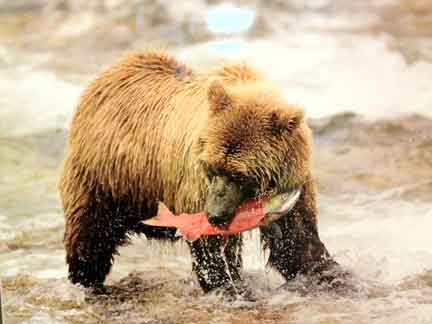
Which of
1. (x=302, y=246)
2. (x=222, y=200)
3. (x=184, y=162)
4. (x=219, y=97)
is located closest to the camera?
(x=222, y=200)

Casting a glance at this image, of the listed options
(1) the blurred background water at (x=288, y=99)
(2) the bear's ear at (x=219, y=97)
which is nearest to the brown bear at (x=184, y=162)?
(2) the bear's ear at (x=219, y=97)

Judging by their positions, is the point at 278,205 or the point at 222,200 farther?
the point at 278,205

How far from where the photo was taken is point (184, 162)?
13.3 ft

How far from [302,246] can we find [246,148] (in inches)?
32.1

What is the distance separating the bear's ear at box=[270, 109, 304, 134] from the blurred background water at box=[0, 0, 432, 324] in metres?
0.79

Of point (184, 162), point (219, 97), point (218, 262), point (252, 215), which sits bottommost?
point (218, 262)

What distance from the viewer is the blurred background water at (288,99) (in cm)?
420

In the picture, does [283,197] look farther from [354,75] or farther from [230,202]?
[354,75]

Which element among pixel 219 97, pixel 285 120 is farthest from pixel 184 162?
pixel 285 120

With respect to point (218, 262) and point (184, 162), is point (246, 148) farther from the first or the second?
point (218, 262)

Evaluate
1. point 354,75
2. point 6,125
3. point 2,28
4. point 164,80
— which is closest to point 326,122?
point 354,75

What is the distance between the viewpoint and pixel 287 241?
4270 mm

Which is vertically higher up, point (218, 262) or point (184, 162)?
point (184, 162)

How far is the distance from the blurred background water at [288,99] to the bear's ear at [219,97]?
0.72 metres
